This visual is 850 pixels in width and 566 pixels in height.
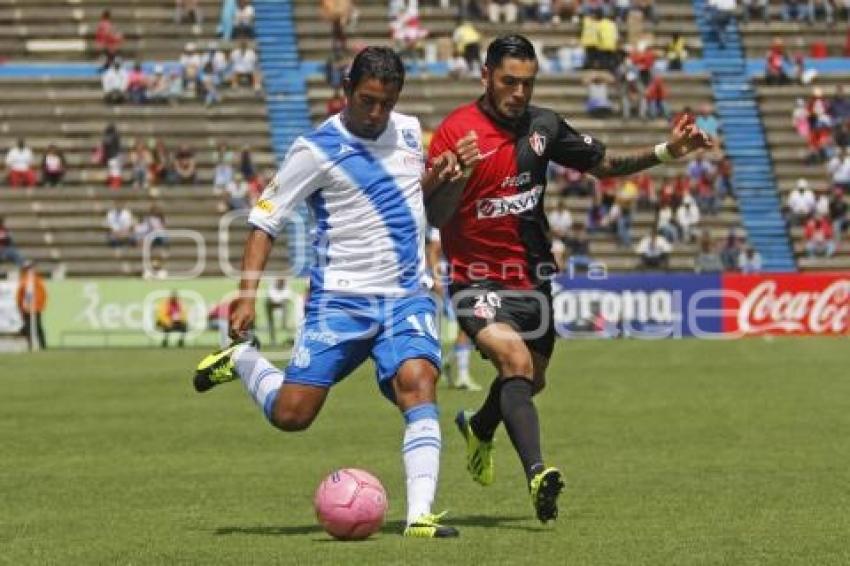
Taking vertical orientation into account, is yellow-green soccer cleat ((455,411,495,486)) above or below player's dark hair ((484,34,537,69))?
below

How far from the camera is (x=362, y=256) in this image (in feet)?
35.9

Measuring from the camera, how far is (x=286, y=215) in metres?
10.9

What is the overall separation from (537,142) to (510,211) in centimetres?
47

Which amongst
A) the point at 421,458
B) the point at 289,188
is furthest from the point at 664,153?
the point at 421,458

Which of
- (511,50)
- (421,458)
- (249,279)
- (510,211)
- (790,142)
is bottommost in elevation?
(421,458)

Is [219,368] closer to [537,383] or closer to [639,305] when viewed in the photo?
[537,383]

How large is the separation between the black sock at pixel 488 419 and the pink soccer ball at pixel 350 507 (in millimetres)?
1753

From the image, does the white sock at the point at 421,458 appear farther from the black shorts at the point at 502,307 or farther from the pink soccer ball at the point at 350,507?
the black shorts at the point at 502,307

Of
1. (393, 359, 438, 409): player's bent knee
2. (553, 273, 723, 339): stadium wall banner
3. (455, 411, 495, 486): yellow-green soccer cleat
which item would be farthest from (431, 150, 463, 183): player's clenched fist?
(553, 273, 723, 339): stadium wall banner

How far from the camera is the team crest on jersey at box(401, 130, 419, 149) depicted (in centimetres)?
1104

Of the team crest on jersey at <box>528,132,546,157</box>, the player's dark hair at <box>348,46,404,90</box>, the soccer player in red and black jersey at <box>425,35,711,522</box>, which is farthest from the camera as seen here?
the team crest on jersey at <box>528,132,546,157</box>

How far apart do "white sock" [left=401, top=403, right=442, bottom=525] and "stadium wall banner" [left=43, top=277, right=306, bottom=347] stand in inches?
1218

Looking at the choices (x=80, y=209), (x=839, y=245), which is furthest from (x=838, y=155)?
(x=80, y=209)

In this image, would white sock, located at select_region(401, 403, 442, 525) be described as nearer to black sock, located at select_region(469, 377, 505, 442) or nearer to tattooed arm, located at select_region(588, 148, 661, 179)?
black sock, located at select_region(469, 377, 505, 442)
